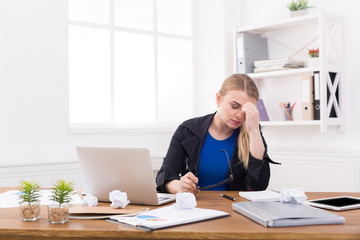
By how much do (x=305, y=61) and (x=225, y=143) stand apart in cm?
157

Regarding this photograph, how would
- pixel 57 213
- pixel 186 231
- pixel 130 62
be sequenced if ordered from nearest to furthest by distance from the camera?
pixel 186 231, pixel 57 213, pixel 130 62

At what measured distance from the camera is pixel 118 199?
154 cm

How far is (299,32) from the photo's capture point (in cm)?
355

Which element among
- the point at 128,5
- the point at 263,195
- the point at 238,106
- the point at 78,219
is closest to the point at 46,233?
the point at 78,219

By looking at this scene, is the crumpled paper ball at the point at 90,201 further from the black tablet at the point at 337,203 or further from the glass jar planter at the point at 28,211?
the black tablet at the point at 337,203

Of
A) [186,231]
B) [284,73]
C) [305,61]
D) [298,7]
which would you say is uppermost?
[298,7]

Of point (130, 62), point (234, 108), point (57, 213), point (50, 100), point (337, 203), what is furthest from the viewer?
point (130, 62)

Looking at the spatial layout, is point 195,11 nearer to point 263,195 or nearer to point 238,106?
point 238,106

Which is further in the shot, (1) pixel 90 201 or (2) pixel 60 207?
(1) pixel 90 201

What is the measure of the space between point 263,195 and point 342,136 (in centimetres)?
177

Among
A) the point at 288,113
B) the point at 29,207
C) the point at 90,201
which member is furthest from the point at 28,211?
the point at 288,113

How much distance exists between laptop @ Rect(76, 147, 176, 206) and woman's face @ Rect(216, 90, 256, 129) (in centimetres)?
64

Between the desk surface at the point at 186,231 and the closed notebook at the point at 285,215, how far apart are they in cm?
2

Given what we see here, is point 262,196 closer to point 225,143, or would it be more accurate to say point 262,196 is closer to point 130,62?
point 225,143
